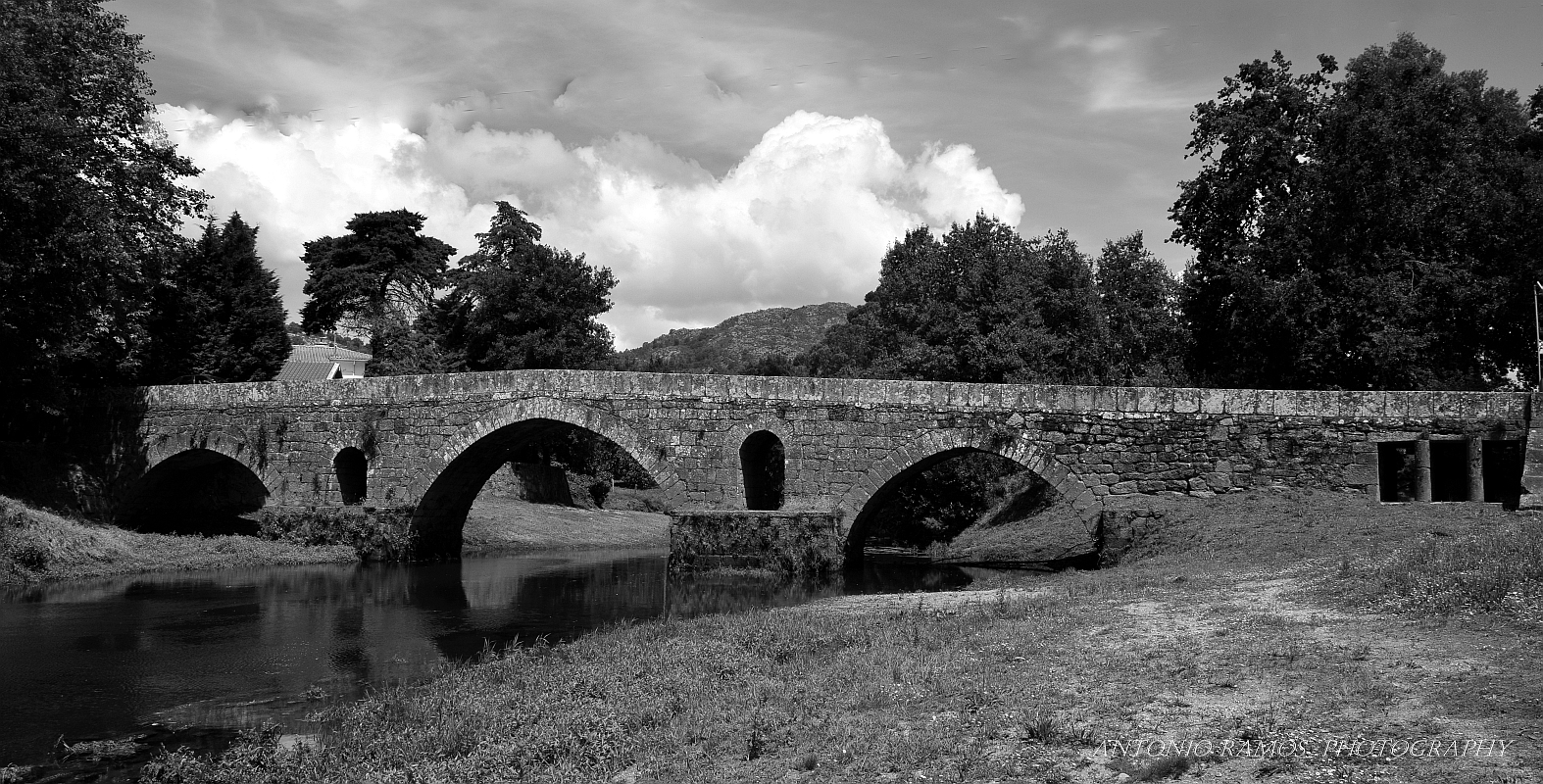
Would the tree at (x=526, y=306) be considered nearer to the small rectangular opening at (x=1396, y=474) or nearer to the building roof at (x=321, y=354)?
the building roof at (x=321, y=354)

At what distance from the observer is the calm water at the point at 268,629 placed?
8.63 meters

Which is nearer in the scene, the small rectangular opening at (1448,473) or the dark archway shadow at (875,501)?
the dark archway shadow at (875,501)

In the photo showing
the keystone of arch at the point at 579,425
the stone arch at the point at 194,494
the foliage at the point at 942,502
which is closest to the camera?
the keystone of arch at the point at 579,425

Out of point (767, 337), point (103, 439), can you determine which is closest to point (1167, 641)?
point (103, 439)

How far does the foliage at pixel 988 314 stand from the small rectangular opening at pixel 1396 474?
1123 centimetres

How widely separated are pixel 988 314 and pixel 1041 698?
2728 cm

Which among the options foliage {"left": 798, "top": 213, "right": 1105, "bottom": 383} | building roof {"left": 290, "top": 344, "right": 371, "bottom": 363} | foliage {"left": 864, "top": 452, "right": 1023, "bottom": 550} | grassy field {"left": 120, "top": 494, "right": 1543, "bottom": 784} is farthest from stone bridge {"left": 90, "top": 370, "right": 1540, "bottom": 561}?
building roof {"left": 290, "top": 344, "right": 371, "bottom": 363}

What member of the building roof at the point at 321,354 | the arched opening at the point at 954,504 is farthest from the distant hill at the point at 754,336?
the arched opening at the point at 954,504

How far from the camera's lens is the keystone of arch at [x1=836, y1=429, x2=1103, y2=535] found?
1783 cm

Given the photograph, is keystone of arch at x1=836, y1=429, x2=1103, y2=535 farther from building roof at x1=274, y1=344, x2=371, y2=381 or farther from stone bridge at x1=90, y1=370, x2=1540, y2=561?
building roof at x1=274, y1=344, x2=371, y2=381

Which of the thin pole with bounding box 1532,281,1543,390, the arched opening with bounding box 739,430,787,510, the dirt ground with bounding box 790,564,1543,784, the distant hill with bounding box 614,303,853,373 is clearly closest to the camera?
the dirt ground with bounding box 790,564,1543,784

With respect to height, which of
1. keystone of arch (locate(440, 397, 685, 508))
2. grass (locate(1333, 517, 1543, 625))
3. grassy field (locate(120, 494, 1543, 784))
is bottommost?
grassy field (locate(120, 494, 1543, 784))

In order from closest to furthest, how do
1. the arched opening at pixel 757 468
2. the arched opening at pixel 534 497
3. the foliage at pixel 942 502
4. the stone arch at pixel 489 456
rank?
1. the arched opening at pixel 757 468
2. the stone arch at pixel 489 456
3. the arched opening at pixel 534 497
4. the foliage at pixel 942 502

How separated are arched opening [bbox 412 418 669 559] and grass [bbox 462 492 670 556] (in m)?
Result: 0.04
